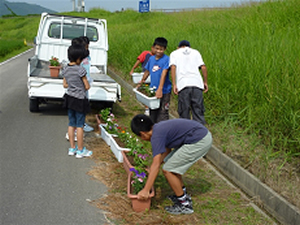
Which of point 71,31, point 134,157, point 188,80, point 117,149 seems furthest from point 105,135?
point 71,31

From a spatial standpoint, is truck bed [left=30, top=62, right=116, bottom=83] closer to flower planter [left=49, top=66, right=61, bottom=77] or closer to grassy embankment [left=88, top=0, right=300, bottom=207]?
flower planter [left=49, top=66, right=61, bottom=77]

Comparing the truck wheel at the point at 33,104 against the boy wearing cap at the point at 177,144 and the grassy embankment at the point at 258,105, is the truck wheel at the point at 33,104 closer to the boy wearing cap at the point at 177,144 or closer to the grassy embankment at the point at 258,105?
the grassy embankment at the point at 258,105

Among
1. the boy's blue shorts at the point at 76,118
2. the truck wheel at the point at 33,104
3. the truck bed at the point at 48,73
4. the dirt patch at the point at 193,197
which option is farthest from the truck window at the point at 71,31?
the dirt patch at the point at 193,197

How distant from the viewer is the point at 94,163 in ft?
21.4

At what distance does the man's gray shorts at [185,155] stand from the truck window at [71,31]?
7670 mm

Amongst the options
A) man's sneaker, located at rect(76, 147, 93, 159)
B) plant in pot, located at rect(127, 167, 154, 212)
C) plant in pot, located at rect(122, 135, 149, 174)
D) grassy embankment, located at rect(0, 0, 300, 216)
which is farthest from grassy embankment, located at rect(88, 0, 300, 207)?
man's sneaker, located at rect(76, 147, 93, 159)

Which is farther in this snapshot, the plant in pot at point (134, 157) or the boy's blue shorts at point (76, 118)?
the boy's blue shorts at point (76, 118)

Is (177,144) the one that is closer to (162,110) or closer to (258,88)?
(162,110)

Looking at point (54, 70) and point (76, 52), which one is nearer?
point (76, 52)

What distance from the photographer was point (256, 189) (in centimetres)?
520

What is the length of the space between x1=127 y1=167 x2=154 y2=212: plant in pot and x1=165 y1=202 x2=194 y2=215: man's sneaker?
0.27 meters

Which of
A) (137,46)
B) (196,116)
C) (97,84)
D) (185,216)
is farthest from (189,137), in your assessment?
(137,46)

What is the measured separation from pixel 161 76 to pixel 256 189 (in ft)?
8.43

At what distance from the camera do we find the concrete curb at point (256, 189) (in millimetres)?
4441
